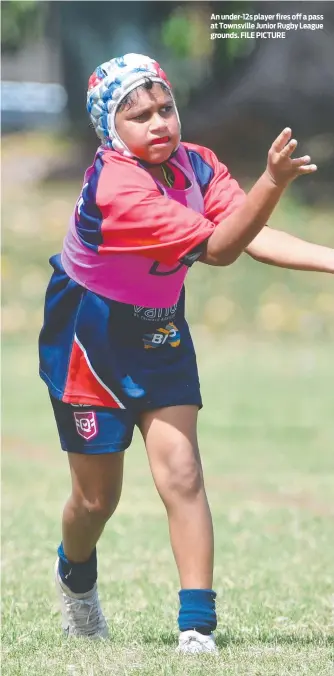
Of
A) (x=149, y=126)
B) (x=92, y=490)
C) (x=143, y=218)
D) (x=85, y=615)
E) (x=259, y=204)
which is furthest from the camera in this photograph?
(x=85, y=615)

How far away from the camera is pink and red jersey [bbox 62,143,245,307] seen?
394cm

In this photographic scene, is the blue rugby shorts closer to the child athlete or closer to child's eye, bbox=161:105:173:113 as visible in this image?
the child athlete

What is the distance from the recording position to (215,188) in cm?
433

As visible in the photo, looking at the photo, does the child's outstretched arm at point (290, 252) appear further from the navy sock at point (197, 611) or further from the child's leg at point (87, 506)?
the navy sock at point (197, 611)

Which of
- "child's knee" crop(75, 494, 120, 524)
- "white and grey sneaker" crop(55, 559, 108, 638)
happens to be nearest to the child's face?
"child's knee" crop(75, 494, 120, 524)

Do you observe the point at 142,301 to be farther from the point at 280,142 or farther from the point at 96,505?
the point at 280,142

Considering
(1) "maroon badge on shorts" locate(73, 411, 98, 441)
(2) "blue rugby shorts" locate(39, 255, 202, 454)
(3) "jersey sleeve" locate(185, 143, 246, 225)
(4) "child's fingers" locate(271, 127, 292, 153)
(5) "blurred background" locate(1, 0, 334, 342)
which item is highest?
(4) "child's fingers" locate(271, 127, 292, 153)

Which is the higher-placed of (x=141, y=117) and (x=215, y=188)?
(x=141, y=117)

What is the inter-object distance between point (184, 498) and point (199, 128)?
16442 mm

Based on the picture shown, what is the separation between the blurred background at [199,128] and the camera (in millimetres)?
18016

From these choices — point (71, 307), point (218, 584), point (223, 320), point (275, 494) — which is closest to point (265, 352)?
point (223, 320)

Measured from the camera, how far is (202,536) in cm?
417

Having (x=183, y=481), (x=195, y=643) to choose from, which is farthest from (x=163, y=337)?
(x=195, y=643)

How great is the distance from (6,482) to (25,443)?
1.77 m
